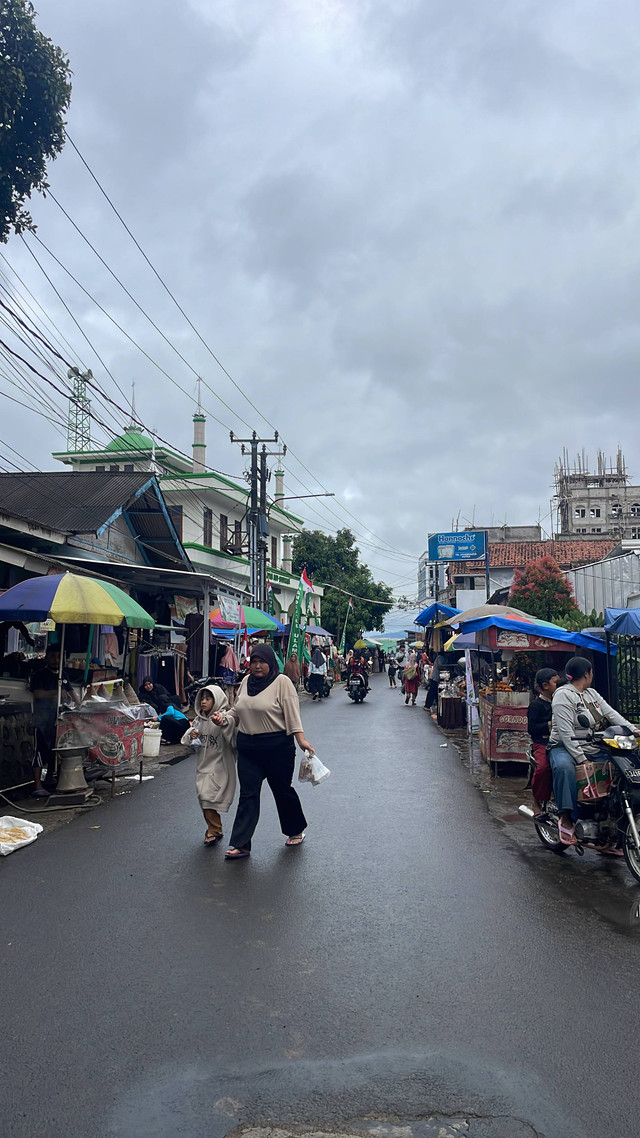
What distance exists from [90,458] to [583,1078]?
3652cm

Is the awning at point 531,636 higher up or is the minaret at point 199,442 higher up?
the minaret at point 199,442

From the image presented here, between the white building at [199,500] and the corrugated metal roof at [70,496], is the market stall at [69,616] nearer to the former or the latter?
the corrugated metal roof at [70,496]

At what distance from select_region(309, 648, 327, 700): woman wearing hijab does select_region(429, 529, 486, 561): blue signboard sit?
14.7 meters

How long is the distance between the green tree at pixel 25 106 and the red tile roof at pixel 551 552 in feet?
127

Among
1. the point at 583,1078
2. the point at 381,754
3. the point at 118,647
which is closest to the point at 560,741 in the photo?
the point at 583,1078

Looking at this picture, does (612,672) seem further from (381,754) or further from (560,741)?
(560,741)

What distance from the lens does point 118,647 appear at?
1722 cm

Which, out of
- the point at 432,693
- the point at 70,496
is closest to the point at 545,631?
the point at 432,693

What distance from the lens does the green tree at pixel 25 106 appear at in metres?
10.9

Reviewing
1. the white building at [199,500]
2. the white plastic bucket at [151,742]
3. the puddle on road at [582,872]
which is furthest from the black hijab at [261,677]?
the white building at [199,500]

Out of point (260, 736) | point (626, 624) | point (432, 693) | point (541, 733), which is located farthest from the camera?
point (432, 693)

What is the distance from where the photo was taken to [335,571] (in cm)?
6162

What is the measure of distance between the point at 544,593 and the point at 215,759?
18.0 meters

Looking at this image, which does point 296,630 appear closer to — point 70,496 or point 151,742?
point 70,496
